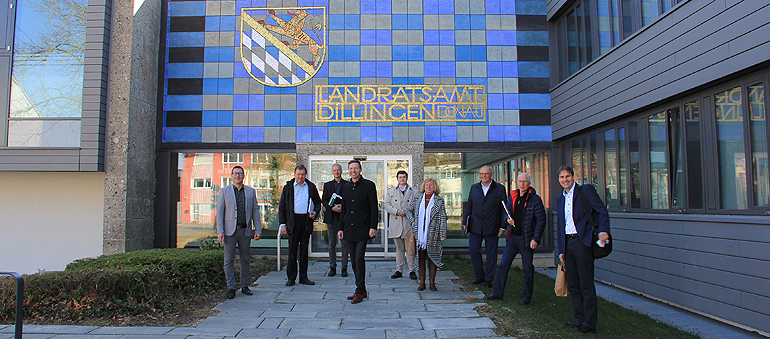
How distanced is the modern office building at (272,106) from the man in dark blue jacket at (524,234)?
8.04ft

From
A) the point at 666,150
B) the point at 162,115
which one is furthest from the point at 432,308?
the point at 162,115

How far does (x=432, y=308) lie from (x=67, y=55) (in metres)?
8.16

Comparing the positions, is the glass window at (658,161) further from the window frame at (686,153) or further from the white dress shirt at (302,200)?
the white dress shirt at (302,200)

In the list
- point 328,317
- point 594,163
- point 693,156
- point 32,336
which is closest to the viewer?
point 32,336

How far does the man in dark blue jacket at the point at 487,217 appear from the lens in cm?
688

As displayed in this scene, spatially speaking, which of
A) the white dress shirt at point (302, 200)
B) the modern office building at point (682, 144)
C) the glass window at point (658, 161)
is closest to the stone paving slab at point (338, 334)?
the white dress shirt at point (302, 200)

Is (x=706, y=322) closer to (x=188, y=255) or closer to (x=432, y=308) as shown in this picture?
(x=432, y=308)

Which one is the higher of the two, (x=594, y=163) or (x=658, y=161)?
(x=594, y=163)

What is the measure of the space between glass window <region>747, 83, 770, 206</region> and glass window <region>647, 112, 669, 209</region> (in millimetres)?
1435

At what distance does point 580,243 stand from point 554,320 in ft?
2.99

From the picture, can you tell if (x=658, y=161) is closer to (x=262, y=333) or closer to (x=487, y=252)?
(x=487, y=252)

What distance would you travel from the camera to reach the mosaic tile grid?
9.90 m

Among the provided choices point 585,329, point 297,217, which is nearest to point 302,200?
point 297,217

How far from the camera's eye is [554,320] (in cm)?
516
